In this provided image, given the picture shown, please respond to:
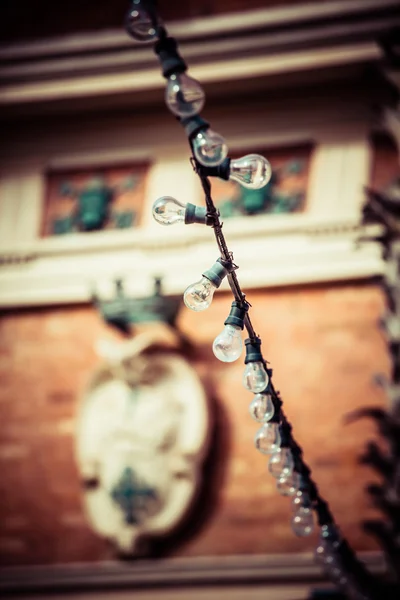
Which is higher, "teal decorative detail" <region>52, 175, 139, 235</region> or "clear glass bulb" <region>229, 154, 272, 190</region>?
"teal decorative detail" <region>52, 175, 139, 235</region>

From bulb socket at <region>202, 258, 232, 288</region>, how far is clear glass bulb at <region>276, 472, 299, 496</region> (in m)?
1.04

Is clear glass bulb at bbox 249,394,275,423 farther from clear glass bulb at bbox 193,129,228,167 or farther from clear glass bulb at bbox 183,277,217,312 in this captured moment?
clear glass bulb at bbox 193,129,228,167

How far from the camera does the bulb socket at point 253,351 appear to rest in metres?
2.49

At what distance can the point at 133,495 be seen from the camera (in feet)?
17.3

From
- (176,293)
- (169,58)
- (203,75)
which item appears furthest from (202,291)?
(203,75)

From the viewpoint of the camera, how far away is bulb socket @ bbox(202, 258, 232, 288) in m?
2.18

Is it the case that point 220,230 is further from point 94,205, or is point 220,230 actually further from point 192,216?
point 94,205

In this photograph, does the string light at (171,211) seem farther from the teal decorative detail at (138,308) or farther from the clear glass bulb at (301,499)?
the teal decorative detail at (138,308)

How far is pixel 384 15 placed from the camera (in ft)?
18.0

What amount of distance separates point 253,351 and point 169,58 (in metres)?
0.95

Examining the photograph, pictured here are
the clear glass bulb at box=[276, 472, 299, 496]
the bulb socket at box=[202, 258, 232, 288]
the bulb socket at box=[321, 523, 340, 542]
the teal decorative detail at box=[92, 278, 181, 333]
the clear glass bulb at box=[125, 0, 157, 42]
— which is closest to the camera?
the clear glass bulb at box=[125, 0, 157, 42]

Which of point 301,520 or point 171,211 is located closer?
point 171,211

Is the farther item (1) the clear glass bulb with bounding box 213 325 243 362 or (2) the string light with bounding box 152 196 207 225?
(1) the clear glass bulb with bounding box 213 325 243 362

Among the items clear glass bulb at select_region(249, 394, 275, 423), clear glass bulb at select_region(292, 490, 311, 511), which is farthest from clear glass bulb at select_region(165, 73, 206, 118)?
clear glass bulb at select_region(292, 490, 311, 511)
